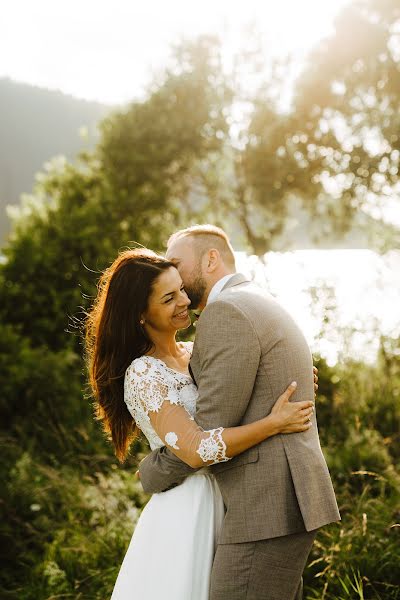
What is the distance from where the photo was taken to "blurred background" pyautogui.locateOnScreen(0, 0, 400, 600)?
5.08 metres

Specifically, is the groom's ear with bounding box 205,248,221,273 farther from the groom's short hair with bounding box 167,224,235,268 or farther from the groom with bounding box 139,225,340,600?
the groom with bounding box 139,225,340,600

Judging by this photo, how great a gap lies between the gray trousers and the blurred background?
3.70ft

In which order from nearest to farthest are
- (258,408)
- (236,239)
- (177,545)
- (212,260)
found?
(258,408) < (177,545) < (212,260) < (236,239)

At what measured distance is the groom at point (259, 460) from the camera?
2627mm

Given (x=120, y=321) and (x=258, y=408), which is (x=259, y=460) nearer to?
(x=258, y=408)

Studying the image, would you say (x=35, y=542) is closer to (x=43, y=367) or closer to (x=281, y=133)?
(x=43, y=367)

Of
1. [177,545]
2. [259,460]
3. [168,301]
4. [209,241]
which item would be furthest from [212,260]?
[177,545]


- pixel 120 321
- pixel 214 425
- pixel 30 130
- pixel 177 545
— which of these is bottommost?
pixel 177 545

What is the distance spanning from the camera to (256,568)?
104 inches

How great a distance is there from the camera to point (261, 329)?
8.72 ft

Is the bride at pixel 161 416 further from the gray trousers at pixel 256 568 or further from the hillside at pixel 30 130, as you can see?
the hillside at pixel 30 130

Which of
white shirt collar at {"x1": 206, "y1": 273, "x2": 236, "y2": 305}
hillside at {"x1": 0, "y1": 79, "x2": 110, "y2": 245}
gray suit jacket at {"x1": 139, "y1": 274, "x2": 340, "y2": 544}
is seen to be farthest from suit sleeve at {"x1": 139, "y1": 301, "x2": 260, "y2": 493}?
hillside at {"x1": 0, "y1": 79, "x2": 110, "y2": 245}

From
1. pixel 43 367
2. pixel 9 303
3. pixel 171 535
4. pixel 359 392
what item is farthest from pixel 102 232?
pixel 171 535

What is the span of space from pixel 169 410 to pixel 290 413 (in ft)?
1.65
